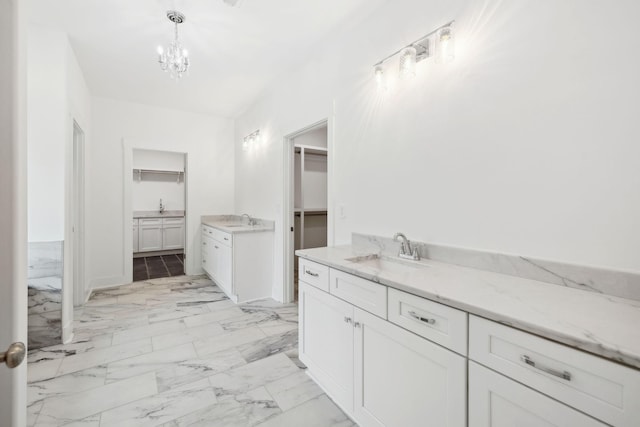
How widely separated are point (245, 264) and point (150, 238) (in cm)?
375

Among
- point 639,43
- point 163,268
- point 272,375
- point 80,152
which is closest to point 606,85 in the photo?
point 639,43

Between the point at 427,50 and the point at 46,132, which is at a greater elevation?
the point at 427,50

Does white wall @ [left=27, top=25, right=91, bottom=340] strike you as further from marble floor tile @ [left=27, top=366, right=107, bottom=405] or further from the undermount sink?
the undermount sink

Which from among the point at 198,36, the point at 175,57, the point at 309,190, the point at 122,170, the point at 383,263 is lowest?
the point at 383,263

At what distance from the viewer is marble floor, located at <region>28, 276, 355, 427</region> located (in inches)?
61.5

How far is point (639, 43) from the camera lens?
102cm

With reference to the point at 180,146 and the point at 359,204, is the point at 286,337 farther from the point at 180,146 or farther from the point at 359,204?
the point at 180,146

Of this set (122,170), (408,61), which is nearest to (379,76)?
(408,61)

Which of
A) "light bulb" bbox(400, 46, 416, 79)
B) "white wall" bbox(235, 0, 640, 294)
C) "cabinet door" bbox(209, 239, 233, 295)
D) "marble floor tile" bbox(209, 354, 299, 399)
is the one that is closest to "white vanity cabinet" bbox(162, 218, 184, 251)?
"cabinet door" bbox(209, 239, 233, 295)

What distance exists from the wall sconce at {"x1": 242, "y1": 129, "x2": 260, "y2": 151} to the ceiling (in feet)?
1.95

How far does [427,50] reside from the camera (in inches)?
66.9

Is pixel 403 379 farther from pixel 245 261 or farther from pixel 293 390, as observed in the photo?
pixel 245 261

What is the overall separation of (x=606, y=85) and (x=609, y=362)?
→ 105cm

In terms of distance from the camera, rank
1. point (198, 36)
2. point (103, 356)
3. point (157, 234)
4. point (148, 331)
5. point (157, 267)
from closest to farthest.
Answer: point (103, 356) → point (198, 36) → point (148, 331) → point (157, 267) → point (157, 234)
